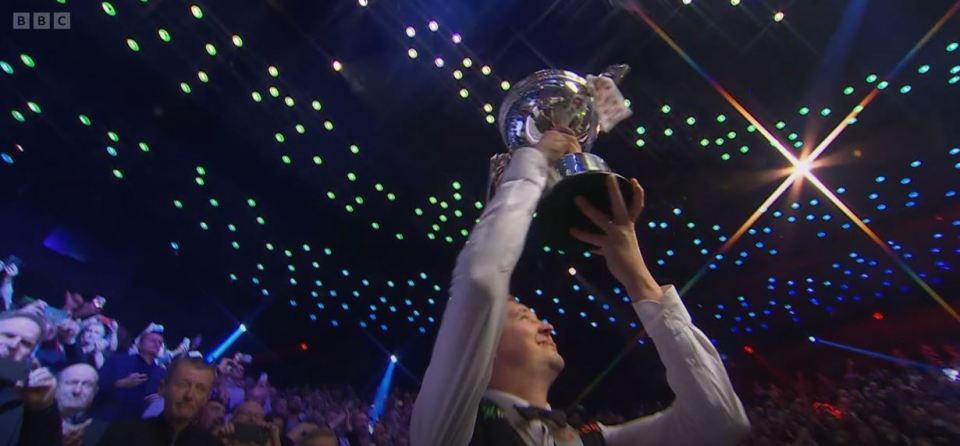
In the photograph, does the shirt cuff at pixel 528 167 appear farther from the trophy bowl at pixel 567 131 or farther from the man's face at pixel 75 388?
the man's face at pixel 75 388

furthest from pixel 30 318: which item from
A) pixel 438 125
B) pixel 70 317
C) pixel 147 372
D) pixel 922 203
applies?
pixel 922 203

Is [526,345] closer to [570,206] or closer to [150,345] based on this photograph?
[570,206]

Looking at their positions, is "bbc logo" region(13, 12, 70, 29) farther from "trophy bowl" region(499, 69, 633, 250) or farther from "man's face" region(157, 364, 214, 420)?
"trophy bowl" region(499, 69, 633, 250)

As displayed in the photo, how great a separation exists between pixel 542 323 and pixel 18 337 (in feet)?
10.9

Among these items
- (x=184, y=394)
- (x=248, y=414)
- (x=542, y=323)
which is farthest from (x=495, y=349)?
(x=248, y=414)

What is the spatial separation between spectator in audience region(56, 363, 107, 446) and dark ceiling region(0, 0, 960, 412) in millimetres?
1953

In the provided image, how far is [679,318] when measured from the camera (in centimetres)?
139

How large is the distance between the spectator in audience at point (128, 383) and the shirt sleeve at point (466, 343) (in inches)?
167

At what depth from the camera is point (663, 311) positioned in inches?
55.4

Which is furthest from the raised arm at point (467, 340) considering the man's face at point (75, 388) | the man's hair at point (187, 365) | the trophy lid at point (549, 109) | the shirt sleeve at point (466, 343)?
the man's face at point (75, 388)

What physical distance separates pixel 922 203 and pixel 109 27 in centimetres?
736

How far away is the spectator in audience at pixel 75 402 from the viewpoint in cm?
334

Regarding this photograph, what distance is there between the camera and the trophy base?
3.94 feet

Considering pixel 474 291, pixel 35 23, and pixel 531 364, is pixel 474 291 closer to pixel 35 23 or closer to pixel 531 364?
pixel 531 364
